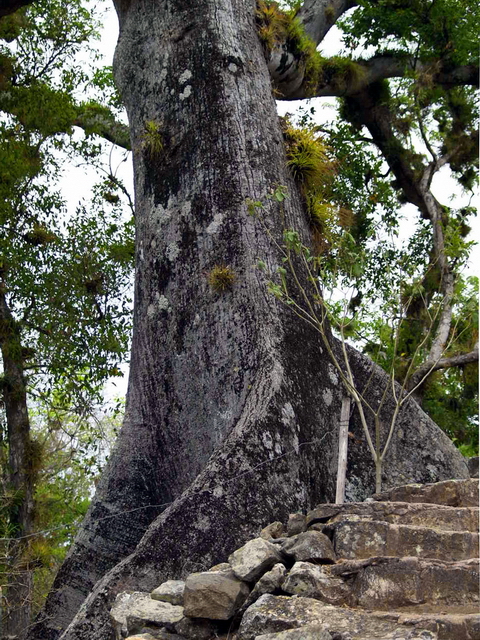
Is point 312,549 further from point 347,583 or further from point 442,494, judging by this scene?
point 442,494

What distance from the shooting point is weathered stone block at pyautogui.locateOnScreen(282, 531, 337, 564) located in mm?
3119

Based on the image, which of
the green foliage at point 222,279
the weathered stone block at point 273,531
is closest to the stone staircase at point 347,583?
the weathered stone block at point 273,531

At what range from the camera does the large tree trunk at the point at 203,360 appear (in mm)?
3910

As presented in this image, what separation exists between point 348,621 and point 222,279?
2540mm

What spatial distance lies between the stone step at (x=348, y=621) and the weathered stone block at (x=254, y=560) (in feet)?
0.58

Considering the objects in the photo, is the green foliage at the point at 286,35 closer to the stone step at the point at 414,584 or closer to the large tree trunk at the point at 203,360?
the large tree trunk at the point at 203,360

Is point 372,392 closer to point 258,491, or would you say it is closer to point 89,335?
point 258,491

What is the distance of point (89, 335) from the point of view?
9234 mm

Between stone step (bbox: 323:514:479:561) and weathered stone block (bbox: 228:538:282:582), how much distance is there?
27cm

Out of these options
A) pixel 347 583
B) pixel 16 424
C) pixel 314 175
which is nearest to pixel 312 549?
pixel 347 583

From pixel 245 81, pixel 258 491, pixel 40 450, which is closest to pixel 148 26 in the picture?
pixel 245 81

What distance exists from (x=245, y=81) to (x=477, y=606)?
404 centimetres

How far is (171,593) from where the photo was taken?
328 cm

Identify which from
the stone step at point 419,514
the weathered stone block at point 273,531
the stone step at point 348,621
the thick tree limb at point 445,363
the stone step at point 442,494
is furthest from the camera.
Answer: the thick tree limb at point 445,363
